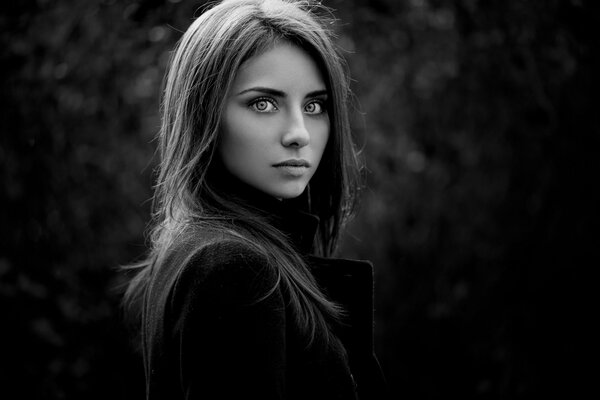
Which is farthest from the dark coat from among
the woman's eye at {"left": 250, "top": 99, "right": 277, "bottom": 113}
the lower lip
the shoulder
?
the woman's eye at {"left": 250, "top": 99, "right": 277, "bottom": 113}

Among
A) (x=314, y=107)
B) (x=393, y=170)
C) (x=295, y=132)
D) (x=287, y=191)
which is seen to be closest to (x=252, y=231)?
(x=287, y=191)

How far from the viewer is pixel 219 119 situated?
1.66m

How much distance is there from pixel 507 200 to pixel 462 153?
2.87ft

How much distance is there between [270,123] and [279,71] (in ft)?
0.46

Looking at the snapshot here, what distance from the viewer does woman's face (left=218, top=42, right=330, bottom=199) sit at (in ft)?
5.52

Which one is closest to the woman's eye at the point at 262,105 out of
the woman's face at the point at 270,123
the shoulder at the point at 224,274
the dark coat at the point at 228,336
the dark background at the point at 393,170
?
the woman's face at the point at 270,123

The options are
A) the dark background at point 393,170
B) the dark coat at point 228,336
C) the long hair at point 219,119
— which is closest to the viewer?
the dark coat at point 228,336

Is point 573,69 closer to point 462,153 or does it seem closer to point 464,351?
point 462,153

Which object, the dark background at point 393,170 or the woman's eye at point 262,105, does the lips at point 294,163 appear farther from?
the dark background at point 393,170

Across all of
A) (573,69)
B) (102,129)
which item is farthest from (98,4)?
(573,69)

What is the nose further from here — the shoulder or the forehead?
the shoulder

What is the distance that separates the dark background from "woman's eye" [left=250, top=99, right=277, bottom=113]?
1.20 metres

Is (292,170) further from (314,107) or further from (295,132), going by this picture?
(314,107)

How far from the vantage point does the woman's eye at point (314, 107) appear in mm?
1798
